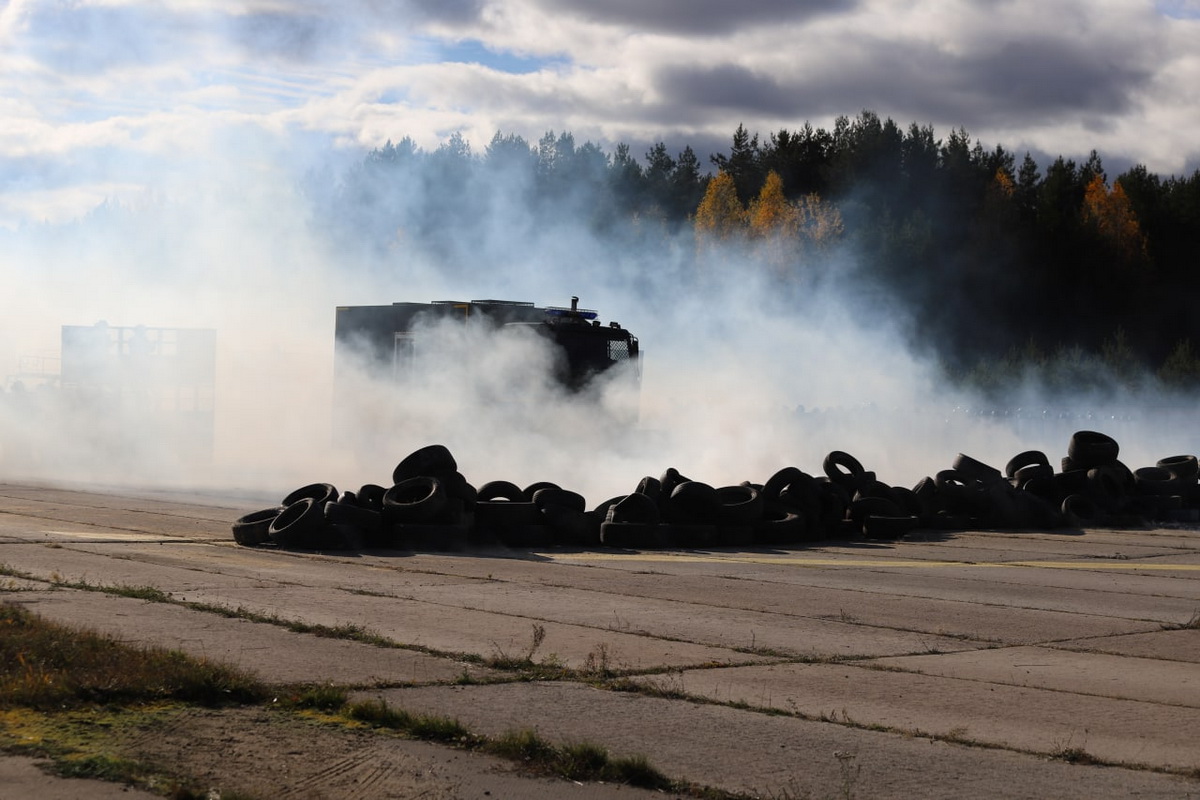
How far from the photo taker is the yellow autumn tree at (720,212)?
63.6 metres

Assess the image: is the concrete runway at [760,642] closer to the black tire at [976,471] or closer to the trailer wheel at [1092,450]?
the black tire at [976,471]

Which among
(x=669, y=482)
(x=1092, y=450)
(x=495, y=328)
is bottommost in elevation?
(x=669, y=482)

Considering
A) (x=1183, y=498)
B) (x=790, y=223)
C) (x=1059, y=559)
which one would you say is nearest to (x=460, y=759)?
(x=1059, y=559)

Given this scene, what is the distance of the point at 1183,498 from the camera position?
728 inches

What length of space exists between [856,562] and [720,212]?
5360 cm

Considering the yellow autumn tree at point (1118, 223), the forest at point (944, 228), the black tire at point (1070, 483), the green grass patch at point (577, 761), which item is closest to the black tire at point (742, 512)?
the black tire at point (1070, 483)

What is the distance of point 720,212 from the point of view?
216 ft

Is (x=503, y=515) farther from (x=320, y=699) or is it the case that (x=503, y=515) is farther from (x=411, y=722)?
(x=411, y=722)

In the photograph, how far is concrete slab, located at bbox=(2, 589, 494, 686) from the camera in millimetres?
6996

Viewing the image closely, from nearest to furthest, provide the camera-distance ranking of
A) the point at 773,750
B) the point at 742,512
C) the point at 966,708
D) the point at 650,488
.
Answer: the point at 773,750, the point at 966,708, the point at 742,512, the point at 650,488

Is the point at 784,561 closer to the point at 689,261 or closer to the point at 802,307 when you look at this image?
the point at 802,307

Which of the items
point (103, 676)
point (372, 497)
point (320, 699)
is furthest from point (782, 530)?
point (103, 676)

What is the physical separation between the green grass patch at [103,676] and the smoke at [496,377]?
1463 centimetres

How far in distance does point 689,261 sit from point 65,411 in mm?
17780
